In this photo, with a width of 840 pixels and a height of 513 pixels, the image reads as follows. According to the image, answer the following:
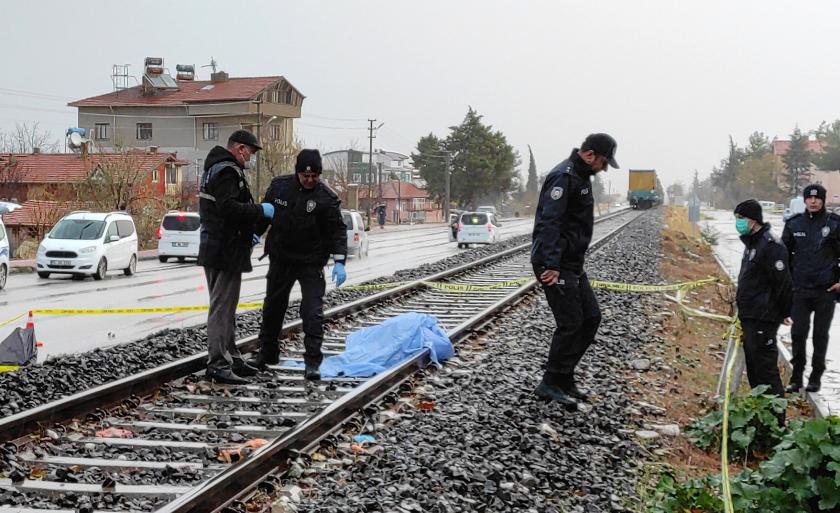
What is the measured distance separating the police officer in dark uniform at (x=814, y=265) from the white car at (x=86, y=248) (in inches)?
794

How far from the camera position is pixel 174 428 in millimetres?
6754

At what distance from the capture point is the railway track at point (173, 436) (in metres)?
5.17

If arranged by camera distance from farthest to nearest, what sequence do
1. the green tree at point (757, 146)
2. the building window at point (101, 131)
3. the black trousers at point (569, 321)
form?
the green tree at point (757, 146)
the building window at point (101, 131)
the black trousers at point (569, 321)

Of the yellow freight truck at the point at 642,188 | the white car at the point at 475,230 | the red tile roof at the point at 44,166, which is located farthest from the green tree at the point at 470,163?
the white car at the point at 475,230

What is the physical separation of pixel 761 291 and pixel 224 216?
4.47m

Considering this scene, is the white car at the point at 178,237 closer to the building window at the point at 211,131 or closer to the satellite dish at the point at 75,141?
the satellite dish at the point at 75,141

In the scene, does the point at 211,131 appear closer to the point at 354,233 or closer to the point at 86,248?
the point at 354,233

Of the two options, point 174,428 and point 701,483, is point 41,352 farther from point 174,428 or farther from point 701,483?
point 701,483

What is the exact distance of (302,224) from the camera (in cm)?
845

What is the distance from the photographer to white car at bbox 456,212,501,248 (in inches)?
1612

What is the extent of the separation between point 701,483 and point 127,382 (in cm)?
451

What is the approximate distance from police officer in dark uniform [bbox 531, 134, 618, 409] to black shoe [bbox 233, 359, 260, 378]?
8.57 ft

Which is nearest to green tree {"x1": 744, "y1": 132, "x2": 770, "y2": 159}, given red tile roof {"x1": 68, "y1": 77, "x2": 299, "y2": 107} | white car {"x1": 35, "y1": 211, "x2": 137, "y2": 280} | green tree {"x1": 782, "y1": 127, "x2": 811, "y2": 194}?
green tree {"x1": 782, "y1": 127, "x2": 811, "y2": 194}

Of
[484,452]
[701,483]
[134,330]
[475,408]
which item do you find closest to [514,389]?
[475,408]
